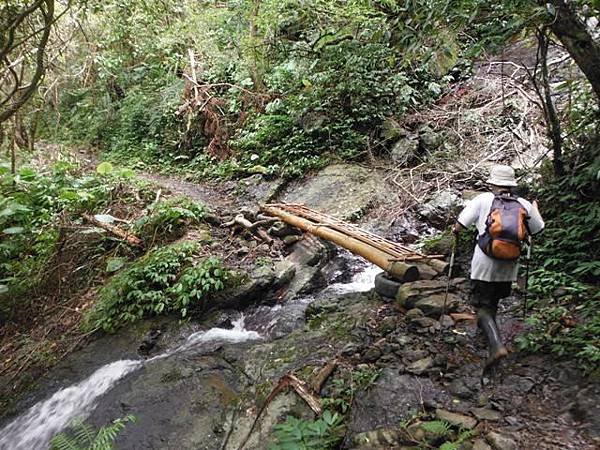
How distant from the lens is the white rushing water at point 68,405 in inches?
192

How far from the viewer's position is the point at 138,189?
370 inches

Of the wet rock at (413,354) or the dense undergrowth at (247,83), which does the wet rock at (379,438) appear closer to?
the wet rock at (413,354)

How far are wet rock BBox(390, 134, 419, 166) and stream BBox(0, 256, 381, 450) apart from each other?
3631 millimetres

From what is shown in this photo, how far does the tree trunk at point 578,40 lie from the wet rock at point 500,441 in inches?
145

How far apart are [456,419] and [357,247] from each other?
3.39m

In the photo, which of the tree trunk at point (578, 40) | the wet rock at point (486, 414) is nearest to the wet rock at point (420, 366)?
the wet rock at point (486, 414)

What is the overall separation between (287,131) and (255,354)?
7.50 meters

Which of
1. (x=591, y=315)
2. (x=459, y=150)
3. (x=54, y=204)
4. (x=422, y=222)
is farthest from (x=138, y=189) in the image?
(x=591, y=315)

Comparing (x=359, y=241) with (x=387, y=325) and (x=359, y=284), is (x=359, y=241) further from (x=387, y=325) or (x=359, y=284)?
(x=387, y=325)

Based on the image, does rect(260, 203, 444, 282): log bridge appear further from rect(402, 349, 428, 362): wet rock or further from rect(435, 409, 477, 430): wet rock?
rect(435, 409, 477, 430): wet rock

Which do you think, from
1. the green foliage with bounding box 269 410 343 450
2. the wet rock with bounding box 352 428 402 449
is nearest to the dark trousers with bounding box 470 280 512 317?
the wet rock with bounding box 352 428 402 449

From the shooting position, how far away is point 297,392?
4.15m

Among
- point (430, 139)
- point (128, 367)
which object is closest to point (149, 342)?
point (128, 367)

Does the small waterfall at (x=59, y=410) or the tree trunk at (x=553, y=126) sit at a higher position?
the tree trunk at (x=553, y=126)
